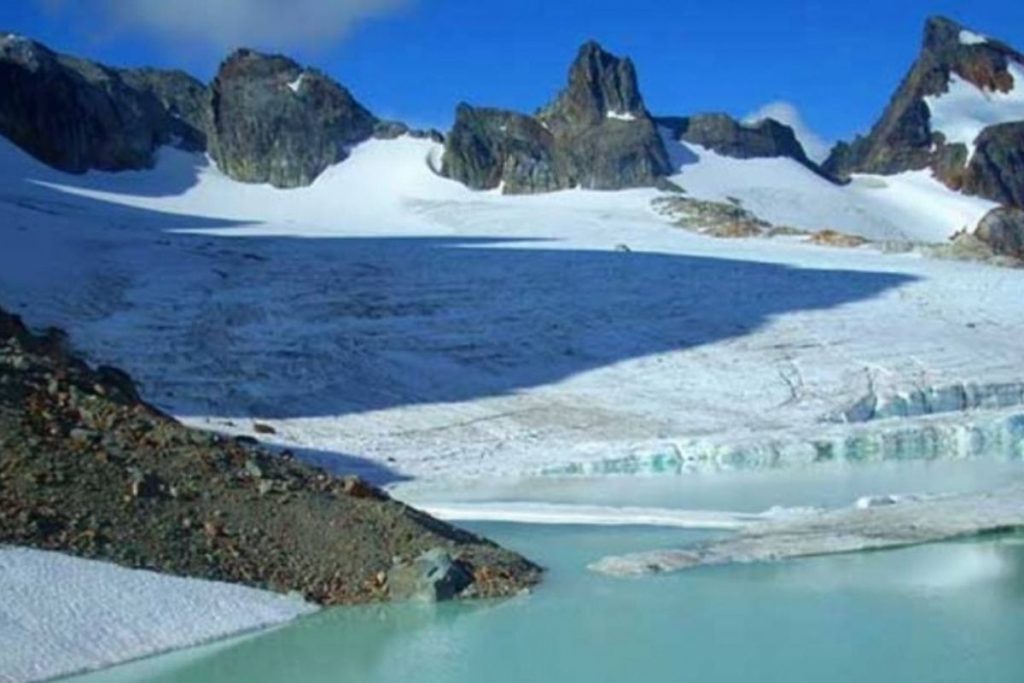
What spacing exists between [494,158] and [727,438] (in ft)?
176

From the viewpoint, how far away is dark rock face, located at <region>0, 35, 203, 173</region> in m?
72.9

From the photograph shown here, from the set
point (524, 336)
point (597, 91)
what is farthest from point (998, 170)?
point (524, 336)

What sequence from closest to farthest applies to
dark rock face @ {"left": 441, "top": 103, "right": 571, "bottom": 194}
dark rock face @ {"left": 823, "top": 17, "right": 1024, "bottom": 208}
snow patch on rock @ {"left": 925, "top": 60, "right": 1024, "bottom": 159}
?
dark rock face @ {"left": 441, "top": 103, "right": 571, "bottom": 194} → dark rock face @ {"left": 823, "top": 17, "right": 1024, "bottom": 208} → snow patch on rock @ {"left": 925, "top": 60, "right": 1024, "bottom": 159}

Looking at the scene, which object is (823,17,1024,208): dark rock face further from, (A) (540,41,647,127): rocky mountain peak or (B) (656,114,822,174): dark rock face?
(A) (540,41,647,127): rocky mountain peak

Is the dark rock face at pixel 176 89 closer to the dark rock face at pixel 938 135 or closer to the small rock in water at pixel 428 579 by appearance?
the dark rock face at pixel 938 135

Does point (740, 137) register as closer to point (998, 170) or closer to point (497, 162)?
point (998, 170)

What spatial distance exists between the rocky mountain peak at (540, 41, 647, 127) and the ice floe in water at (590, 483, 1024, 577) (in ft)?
243

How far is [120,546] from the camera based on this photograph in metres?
14.2

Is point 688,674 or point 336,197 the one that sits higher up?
point 336,197

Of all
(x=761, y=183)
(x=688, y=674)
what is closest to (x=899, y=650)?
(x=688, y=674)

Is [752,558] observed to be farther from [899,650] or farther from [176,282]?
[176,282]

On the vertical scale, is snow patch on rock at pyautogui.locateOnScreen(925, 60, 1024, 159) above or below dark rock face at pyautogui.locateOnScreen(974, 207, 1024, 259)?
above

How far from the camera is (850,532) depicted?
717 inches

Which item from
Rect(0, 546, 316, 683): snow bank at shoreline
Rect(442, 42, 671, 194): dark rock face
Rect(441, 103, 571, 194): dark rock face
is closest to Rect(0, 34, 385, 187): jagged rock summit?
Rect(441, 103, 571, 194): dark rock face
